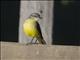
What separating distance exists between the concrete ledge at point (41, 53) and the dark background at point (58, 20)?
5.52 meters

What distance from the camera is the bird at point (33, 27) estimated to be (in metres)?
3.77

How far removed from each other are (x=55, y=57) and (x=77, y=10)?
6.83 m

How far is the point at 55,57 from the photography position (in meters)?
2.62

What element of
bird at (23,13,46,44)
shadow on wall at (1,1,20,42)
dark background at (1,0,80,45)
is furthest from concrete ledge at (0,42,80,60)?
shadow on wall at (1,1,20,42)

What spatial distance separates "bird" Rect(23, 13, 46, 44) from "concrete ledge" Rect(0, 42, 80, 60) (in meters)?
1.00

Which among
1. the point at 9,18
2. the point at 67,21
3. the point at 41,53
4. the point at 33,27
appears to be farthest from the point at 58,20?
the point at 41,53

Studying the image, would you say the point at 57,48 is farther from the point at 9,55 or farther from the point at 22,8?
the point at 22,8

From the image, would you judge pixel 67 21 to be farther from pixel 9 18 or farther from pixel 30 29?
pixel 30 29

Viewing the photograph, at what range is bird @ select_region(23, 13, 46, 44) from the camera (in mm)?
3766

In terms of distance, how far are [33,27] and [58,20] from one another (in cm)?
542

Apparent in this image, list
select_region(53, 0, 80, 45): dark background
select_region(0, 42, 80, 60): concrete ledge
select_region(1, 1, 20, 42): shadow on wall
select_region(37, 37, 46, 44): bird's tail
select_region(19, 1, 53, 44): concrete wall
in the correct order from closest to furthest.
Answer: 1. select_region(0, 42, 80, 60): concrete ledge
2. select_region(37, 37, 46, 44): bird's tail
3. select_region(19, 1, 53, 44): concrete wall
4. select_region(1, 1, 20, 42): shadow on wall
5. select_region(53, 0, 80, 45): dark background

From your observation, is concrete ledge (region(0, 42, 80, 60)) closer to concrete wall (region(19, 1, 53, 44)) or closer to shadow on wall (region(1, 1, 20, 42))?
concrete wall (region(19, 1, 53, 44))

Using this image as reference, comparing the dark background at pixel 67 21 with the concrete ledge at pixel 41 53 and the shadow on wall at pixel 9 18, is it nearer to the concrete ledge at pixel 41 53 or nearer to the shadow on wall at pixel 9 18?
the shadow on wall at pixel 9 18

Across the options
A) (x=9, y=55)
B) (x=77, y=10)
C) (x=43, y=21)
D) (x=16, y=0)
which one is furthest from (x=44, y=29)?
(x=77, y=10)
